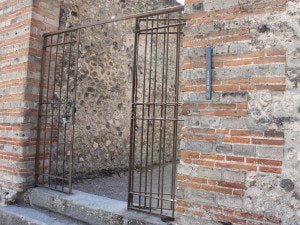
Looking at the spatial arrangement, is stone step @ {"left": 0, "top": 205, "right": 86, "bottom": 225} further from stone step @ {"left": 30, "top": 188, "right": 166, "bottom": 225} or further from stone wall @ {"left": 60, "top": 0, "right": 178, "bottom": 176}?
stone wall @ {"left": 60, "top": 0, "right": 178, "bottom": 176}

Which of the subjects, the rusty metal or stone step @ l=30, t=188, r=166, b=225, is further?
the rusty metal

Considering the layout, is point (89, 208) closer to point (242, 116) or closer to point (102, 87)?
point (242, 116)

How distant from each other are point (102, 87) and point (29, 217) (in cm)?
282

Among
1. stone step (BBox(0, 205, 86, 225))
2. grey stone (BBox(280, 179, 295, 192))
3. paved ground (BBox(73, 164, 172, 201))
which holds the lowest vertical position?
stone step (BBox(0, 205, 86, 225))

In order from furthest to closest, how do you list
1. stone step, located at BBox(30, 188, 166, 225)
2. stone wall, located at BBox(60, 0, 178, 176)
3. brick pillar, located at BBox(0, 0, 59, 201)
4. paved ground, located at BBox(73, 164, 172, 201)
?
stone wall, located at BBox(60, 0, 178, 176)
paved ground, located at BBox(73, 164, 172, 201)
brick pillar, located at BBox(0, 0, 59, 201)
stone step, located at BBox(30, 188, 166, 225)

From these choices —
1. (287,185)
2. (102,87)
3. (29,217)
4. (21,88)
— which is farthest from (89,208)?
(102,87)

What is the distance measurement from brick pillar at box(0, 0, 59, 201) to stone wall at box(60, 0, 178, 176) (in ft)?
2.15

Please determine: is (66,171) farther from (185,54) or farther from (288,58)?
(288,58)

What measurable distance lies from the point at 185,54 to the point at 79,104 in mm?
3084

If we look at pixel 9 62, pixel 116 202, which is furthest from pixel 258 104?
pixel 9 62

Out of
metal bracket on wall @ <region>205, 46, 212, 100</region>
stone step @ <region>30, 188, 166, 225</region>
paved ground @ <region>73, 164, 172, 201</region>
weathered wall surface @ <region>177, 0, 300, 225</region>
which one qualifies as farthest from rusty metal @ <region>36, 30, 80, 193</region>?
metal bracket on wall @ <region>205, 46, 212, 100</region>

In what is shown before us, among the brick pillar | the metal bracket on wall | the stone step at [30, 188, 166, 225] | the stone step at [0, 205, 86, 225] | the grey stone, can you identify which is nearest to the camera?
the grey stone

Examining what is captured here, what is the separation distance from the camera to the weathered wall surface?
2717 millimetres

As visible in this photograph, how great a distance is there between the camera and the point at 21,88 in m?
4.90
